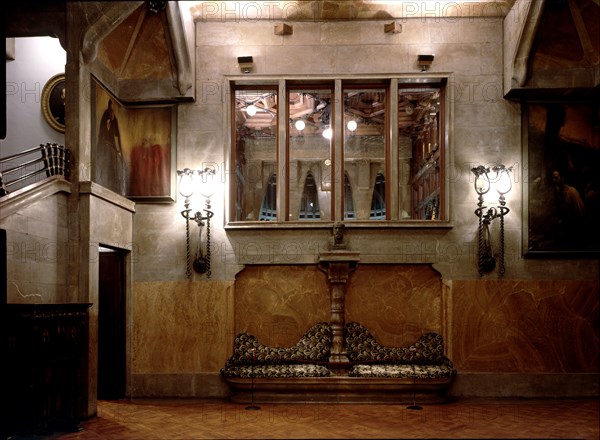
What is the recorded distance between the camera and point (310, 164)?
9227 millimetres

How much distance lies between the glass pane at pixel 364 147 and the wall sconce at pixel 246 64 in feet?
5.18

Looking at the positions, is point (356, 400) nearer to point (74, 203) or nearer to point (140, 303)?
point (140, 303)

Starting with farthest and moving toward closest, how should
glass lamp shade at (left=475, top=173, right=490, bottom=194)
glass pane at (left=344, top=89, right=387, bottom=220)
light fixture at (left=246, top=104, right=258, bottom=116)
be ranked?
light fixture at (left=246, top=104, right=258, bottom=116) → glass pane at (left=344, top=89, right=387, bottom=220) → glass lamp shade at (left=475, top=173, right=490, bottom=194)

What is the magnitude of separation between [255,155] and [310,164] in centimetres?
90

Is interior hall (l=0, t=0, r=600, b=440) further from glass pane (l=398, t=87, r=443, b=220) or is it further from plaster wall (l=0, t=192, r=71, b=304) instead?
plaster wall (l=0, t=192, r=71, b=304)

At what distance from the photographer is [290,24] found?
916 cm

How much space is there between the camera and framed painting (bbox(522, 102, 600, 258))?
8758mm

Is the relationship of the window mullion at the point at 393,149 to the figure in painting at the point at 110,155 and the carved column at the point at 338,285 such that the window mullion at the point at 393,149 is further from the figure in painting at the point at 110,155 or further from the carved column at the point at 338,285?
the figure in painting at the point at 110,155

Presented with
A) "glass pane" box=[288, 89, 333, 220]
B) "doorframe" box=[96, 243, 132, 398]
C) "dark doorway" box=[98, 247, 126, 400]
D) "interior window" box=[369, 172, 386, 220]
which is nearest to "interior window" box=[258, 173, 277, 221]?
"glass pane" box=[288, 89, 333, 220]

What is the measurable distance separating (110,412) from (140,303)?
1.78m

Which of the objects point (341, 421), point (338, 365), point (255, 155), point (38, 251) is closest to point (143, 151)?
point (255, 155)

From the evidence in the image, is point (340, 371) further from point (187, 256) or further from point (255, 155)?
point (255, 155)

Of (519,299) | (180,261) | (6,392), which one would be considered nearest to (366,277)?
(519,299)

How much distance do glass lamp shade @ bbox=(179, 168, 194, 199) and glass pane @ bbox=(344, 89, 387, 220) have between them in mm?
2449
